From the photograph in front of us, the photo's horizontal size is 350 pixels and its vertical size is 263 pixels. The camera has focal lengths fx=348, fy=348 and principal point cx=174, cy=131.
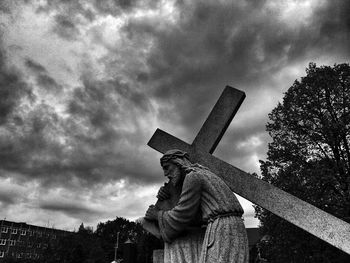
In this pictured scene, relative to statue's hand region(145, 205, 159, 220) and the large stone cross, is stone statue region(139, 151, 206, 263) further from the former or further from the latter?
the large stone cross

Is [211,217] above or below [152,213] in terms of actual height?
below

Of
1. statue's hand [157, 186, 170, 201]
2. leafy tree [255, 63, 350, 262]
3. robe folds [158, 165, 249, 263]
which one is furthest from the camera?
leafy tree [255, 63, 350, 262]

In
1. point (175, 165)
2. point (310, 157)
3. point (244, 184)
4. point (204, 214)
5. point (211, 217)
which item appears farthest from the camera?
point (310, 157)

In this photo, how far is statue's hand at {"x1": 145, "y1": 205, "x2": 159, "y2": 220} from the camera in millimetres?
4643

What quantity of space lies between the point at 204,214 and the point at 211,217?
0.14 meters

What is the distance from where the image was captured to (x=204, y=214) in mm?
4098

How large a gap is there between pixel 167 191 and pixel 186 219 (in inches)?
30.5

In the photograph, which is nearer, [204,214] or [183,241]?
[204,214]

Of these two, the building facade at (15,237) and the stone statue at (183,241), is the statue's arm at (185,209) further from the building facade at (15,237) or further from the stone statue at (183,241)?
the building facade at (15,237)

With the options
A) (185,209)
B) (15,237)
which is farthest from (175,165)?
(15,237)

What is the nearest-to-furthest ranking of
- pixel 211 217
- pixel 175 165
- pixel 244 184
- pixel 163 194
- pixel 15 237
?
pixel 211 217
pixel 175 165
pixel 163 194
pixel 244 184
pixel 15 237

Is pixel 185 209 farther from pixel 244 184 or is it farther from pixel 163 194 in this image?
pixel 244 184

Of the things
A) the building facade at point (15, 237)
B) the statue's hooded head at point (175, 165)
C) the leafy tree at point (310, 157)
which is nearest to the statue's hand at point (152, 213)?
the statue's hooded head at point (175, 165)

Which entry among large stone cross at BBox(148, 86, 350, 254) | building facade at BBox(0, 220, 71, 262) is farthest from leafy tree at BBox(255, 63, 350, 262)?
building facade at BBox(0, 220, 71, 262)
